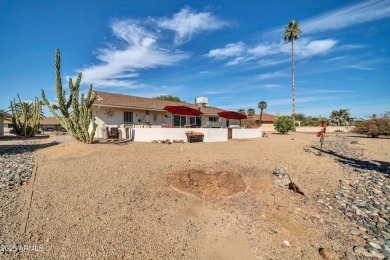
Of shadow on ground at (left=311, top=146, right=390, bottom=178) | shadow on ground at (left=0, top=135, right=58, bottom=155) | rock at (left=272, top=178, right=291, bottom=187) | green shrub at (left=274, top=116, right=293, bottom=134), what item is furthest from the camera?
green shrub at (left=274, top=116, right=293, bottom=134)

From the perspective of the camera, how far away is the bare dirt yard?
3.41 m

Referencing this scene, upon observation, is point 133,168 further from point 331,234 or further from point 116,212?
point 331,234

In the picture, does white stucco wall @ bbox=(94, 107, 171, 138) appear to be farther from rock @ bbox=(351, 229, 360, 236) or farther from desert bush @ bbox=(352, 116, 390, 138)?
desert bush @ bbox=(352, 116, 390, 138)

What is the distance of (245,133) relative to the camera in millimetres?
23109

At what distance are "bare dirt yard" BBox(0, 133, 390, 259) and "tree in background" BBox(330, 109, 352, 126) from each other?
5470 centimetres

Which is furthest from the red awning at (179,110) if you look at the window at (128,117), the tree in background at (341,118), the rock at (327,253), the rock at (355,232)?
the tree in background at (341,118)

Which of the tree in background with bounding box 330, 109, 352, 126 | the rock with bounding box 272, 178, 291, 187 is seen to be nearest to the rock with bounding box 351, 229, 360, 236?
the rock with bounding box 272, 178, 291, 187

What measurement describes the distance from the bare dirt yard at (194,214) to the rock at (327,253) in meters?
0.02

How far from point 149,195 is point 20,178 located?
4988 millimetres

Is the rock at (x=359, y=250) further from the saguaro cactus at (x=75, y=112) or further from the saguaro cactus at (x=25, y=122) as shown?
the saguaro cactus at (x=25, y=122)

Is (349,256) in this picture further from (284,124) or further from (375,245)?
(284,124)

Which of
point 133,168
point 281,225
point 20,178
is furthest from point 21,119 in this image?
point 281,225

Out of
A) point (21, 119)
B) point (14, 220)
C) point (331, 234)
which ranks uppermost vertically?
point (21, 119)

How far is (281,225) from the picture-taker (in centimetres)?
418
